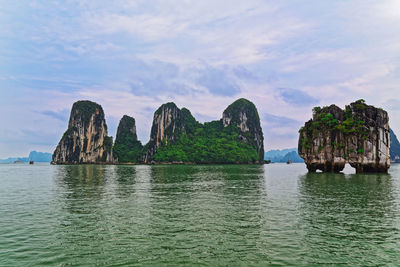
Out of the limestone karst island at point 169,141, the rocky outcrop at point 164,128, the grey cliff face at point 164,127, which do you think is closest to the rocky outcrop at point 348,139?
the limestone karst island at point 169,141

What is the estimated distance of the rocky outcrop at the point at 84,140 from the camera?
6929 inches

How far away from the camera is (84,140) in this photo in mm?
176625

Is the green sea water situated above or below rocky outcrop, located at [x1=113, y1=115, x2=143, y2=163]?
below

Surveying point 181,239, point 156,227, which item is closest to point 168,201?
point 156,227

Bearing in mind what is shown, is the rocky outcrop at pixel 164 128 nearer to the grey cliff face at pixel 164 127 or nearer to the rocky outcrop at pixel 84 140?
the grey cliff face at pixel 164 127

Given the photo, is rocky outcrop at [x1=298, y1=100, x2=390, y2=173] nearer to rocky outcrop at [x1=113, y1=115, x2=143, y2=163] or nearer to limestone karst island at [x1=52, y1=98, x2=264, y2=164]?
limestone karst island at [x1=52, y1=98, x2=264, y2=164]

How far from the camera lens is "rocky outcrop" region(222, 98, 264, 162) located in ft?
631

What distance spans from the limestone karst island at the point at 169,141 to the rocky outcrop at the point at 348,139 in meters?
92.0

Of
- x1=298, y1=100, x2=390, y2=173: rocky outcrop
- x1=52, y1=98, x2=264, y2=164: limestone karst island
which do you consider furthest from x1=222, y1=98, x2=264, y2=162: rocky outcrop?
x1=298, y1=100, x2=390, y2=173: rocky outcrop

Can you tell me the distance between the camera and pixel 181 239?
11.9m

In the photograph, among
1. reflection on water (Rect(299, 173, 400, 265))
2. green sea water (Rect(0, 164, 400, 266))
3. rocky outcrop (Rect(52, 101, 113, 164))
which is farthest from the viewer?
rocky outcrop (Rect(52, 101, 113, 164))

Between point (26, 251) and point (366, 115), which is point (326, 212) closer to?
point (26, 251)

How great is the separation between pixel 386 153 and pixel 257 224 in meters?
62.1

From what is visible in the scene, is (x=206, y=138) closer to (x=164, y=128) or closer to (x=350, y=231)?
(x=164, y=128)
